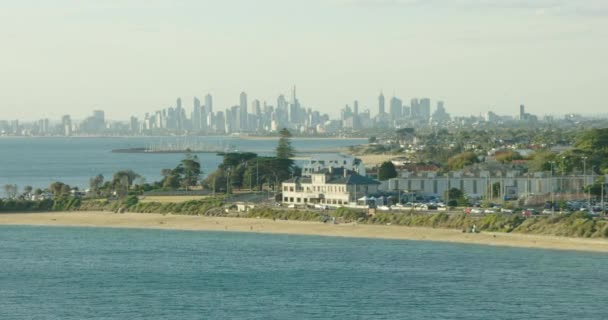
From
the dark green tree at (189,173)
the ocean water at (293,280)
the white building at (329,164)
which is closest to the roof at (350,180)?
the white building at (329,164)

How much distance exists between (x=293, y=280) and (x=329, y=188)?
20398 millimetres

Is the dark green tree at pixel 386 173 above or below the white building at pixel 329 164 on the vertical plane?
below

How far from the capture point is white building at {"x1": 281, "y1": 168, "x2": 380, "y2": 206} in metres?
51.4

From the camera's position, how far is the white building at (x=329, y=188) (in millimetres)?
51406

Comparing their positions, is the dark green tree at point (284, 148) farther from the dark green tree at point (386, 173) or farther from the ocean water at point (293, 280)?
the ocean water at point (293, 280)

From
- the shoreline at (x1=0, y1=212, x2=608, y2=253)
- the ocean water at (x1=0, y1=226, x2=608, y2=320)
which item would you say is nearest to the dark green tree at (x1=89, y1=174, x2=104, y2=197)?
the shoreline at (x1=0, y1=212, x2=608, y2=253)

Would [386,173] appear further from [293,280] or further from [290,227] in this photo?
[293,280]

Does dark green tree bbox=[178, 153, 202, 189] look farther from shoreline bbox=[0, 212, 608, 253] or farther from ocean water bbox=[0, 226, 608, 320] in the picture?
ocean water bbox=[0, 226, 608, 320]

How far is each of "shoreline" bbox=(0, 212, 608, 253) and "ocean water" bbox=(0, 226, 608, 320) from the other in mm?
1180

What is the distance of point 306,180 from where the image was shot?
54.1m

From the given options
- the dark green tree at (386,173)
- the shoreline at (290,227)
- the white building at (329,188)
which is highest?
the dark green tree at (386,173)

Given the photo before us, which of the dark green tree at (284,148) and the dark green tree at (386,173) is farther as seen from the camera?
the dark green tree at (284,148)

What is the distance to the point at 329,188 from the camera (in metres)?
52.2

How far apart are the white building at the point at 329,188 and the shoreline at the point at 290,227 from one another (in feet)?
16.1
